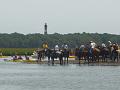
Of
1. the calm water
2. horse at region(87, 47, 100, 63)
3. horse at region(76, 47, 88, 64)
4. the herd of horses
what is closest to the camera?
the calm water

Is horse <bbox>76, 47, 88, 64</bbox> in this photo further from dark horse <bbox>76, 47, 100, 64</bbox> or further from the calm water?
the calm water

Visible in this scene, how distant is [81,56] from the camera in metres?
69.9

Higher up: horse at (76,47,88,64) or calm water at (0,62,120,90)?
horse at (76,47,88,64)

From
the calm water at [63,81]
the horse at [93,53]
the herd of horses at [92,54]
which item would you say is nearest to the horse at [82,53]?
the herd of horses at [92,54]

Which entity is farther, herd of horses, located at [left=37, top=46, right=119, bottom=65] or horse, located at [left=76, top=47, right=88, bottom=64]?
horse, located at [left=76, top=47, right=88, bottom=64]

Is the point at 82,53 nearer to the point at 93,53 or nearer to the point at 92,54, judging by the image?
the point at 92,54

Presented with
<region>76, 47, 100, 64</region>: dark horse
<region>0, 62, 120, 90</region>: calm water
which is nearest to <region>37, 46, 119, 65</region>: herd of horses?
<region>76, 47, 100, 64</region>: dark horse

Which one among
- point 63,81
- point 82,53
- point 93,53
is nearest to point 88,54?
point 93,53

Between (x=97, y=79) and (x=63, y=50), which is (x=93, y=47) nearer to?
(x=63, y=50)

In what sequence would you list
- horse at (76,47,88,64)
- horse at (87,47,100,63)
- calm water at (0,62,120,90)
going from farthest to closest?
horse at (76,47,88,64) < horse at (87,47,100,63) < calm water at (0,62,120,90)

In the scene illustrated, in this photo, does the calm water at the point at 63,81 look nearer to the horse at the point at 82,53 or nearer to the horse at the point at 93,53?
the horse at the point at 93,53

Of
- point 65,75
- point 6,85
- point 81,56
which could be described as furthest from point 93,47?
point 6,85

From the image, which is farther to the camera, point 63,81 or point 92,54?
point 92,54

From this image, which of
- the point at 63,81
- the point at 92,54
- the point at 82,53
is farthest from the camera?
the point at 82,53
